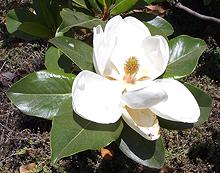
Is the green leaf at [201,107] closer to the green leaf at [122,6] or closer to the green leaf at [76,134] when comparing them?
the green leaf at [76,134]

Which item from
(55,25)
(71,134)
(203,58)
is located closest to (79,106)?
(71,134)

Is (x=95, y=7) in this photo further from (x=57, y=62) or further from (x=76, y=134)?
(x=76, y=134)

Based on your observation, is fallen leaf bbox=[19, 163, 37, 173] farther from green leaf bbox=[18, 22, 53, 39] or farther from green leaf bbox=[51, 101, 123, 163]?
green leaf bbox=[51, 101, 123, 163]

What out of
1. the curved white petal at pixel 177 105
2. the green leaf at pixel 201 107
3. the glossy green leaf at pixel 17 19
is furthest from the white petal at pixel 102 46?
the glossy green leaf at pixel 17 19

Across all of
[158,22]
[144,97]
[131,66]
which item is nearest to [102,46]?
[131,66]

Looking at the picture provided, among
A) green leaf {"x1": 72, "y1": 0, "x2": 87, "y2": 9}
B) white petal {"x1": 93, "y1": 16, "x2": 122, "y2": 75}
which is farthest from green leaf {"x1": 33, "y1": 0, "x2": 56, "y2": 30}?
white petal {"x1": 93, "y1": 16, "x2": 122, "y2": 75}
